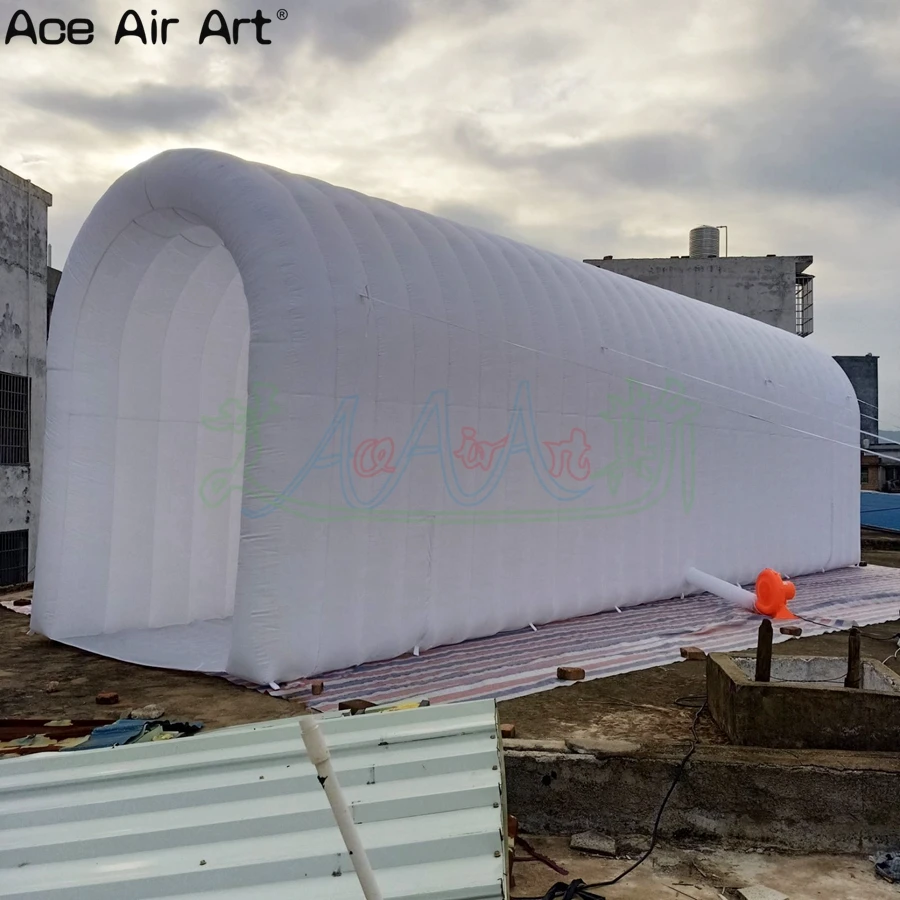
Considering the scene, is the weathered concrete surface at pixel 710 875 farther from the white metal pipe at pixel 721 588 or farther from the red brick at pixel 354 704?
the white metal pipe at pixel 721 588

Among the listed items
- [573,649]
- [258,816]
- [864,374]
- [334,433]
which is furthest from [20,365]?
[864,374]

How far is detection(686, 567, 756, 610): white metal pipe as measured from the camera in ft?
28.0

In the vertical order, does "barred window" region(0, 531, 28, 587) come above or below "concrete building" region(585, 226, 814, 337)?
below

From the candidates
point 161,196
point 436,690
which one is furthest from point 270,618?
point 161,196

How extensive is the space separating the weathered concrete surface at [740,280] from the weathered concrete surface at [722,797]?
21.6 m

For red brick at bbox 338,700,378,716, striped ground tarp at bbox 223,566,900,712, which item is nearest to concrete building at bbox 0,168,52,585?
striped ground tarp at bbox 223,566,900,712

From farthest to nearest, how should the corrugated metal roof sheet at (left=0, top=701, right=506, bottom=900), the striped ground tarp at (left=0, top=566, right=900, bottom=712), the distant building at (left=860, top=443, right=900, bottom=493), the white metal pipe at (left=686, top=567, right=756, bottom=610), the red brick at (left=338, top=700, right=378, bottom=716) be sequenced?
the distant building at (left=860, top=443, right=900, bottom=493), the white metal pipe at (left=686, top=567, right=756, bottom=610), the striped ground tarp at (left=0, top=566, right=900, bottom=712), the red brick at (left=338, top=700, right=378, bottom=716), the corrugated metal roof sheet at (left=0, top=701, right=506, bottom=900)

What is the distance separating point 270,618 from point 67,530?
227 cm

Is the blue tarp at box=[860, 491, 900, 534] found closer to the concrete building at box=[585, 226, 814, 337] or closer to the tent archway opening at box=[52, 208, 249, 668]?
the concrete building at box=[585, 226, 814, 337]

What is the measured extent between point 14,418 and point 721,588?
31.4 feet

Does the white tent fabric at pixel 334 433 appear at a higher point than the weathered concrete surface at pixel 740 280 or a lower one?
lower

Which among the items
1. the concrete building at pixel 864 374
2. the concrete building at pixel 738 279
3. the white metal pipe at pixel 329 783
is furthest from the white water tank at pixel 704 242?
the white metal pipe at pixel 329 783

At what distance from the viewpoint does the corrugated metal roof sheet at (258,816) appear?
215 cm

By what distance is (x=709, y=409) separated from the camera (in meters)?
9.34
